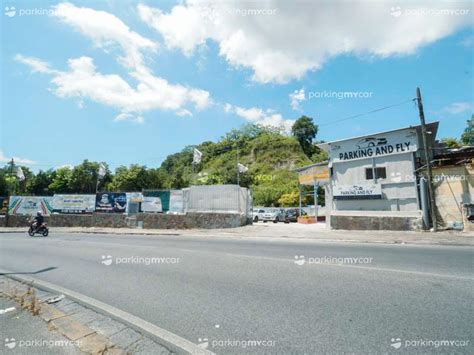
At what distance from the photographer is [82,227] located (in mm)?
24031

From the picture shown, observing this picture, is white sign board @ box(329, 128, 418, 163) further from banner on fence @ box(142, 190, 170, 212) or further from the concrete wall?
banner on fence @ box(142, 190, 170, 212)

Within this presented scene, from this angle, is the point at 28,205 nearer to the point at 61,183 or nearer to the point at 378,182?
the point at 378,182

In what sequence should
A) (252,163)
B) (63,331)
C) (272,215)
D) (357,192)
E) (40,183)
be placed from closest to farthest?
(63,331) → (357,192) → (272,215) → (40,183) → (252,163)

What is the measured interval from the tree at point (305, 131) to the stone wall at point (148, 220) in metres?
68.9

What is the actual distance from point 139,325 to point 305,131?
8714 cm

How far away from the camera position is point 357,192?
17469 mm

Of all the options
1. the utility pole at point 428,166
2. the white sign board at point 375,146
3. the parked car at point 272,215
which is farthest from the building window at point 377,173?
the parked car at point 272,215

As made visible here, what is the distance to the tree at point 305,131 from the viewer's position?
8581cm

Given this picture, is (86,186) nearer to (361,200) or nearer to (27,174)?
(27,174)

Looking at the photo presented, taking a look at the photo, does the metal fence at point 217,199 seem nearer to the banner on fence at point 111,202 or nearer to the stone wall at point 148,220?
the stone wall at point 148,220

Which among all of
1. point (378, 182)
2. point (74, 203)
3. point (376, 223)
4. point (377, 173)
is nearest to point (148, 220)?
point (74, 203)

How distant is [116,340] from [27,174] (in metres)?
89.3

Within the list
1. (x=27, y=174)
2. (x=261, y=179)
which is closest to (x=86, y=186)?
(x=27, y=174)

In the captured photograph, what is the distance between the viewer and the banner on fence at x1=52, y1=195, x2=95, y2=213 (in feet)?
80.9
